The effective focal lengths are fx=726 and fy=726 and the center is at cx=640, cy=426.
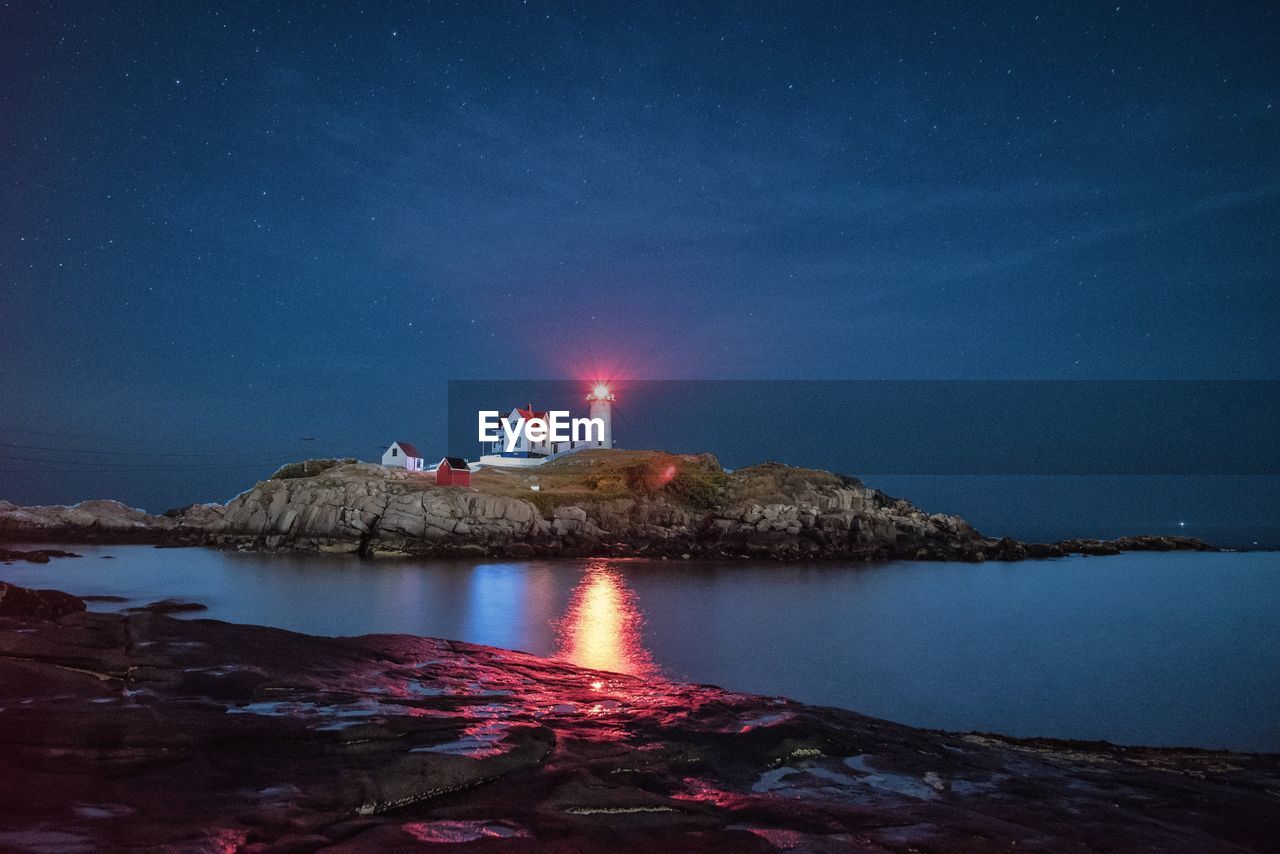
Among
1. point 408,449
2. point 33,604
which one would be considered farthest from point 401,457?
point 33,604

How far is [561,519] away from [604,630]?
34.4 metres

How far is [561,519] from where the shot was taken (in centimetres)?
6569

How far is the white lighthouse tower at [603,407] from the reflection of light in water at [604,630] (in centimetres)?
5848

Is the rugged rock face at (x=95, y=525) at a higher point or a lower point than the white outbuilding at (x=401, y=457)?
lower

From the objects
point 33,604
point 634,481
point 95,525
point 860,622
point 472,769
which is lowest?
point 860,622

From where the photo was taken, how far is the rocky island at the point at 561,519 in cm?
6238

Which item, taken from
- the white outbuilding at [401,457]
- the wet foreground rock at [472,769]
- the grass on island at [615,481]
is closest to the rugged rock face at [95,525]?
the white outbuilding at [401,457]

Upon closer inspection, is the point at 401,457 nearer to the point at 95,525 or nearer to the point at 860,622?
the point at 95,525

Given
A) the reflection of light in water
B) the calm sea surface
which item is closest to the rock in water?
the reflection of light in water

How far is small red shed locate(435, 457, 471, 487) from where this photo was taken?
70.9 metres

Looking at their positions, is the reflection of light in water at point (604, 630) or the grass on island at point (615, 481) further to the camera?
the grass on island at point (615, 481)

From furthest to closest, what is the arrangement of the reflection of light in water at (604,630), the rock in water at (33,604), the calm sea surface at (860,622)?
the reflection of light in water at (604,630) < the calm sea surface at (860,622) < the rock in water at (33,604)

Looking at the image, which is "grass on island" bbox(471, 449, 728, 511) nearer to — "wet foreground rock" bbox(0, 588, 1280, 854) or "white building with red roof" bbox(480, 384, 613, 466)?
"white building with red roof" bbox(480, 384, 613, 466)

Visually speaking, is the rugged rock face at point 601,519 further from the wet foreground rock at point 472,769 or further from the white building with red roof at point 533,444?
the wet foreground rock at point 472,769
